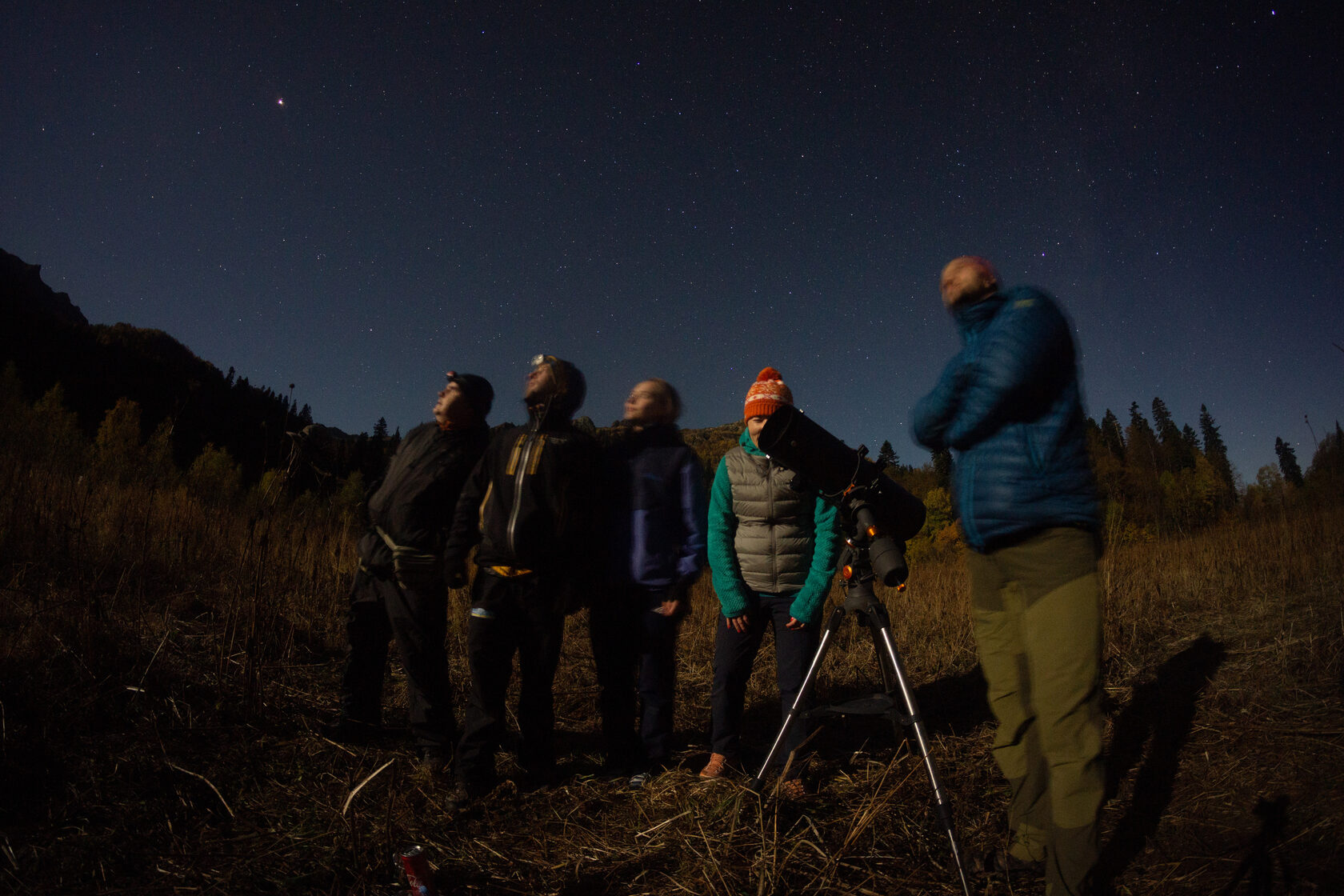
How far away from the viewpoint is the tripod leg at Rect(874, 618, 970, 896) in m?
1.34

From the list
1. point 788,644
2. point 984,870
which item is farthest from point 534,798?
point 984,870

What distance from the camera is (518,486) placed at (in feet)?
7.41

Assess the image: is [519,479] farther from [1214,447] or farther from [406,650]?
[1214,447]

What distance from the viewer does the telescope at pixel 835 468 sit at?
69.4 inches

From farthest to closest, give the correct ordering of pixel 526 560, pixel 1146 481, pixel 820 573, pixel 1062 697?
pixel 1146 481
pixel 820 573
pixel 526 560
pixel 1062 697

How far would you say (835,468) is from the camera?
5.90 feet

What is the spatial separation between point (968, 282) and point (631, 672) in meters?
2.10

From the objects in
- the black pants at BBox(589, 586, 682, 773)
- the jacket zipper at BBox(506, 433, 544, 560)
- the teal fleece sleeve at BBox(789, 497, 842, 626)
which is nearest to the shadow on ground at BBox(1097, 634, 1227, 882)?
the teal fleece sleeve at BBox(789, 497, 842, 626)

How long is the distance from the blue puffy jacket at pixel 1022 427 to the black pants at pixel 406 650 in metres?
2.16

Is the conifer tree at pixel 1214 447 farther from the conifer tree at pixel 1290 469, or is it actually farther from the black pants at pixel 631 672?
the black pants at pixel 631 672

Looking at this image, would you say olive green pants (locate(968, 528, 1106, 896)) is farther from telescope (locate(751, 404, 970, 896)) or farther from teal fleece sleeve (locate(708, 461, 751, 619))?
teal fleece sleeve (locate(708, 461, 751, 619))

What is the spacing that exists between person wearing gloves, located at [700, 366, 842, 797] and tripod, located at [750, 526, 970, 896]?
44cm

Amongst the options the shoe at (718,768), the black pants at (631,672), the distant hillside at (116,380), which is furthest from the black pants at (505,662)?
the distant hillside at (116,380)

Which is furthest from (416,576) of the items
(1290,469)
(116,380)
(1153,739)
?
(116,380)
